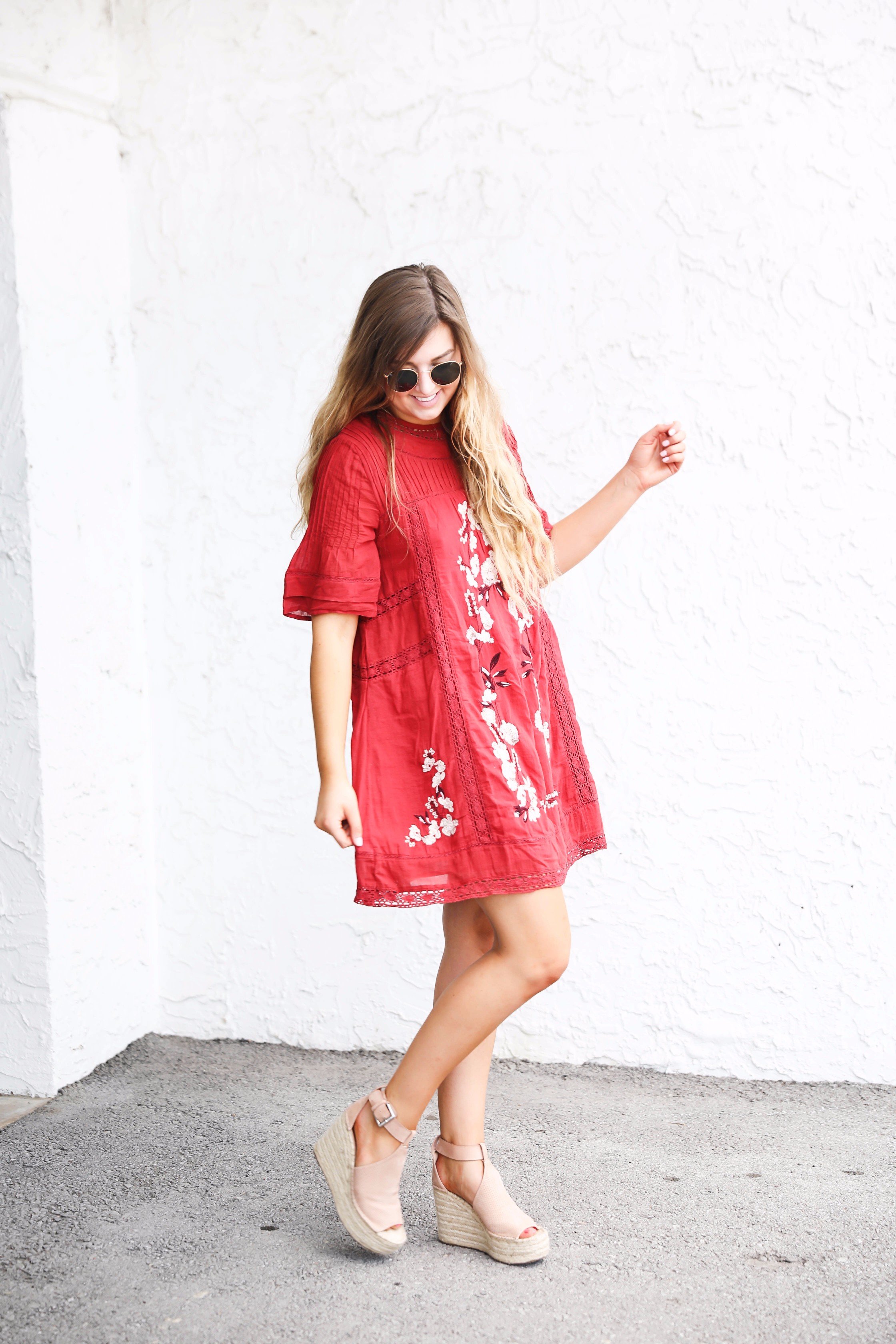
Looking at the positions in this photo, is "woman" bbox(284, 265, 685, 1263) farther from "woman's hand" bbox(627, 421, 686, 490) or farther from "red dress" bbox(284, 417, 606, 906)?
"woman's hand" bbox(627, 421, 686, 490)

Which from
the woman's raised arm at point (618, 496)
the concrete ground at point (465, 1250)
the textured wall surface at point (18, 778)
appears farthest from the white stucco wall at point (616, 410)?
the woman's raised arm at point (618, 496)

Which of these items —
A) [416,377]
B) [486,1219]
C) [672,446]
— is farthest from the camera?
[672,446]

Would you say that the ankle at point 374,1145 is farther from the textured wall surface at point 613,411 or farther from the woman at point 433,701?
the textured wall surface at point 613,411

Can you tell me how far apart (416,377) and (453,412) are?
164mm

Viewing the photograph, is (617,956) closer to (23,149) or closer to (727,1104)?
(727,1104)

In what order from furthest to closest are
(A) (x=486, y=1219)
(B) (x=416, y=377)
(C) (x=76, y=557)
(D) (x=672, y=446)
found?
(C) (x=76, y=557) < (D) (x=672, y=446) < (A) (x=486, y=1219) < (B) (x=416, y=377)

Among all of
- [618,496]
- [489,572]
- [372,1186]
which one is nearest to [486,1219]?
[372,1186]

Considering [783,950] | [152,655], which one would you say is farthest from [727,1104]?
[152,655]

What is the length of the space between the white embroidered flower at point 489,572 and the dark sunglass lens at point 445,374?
1.05 ft

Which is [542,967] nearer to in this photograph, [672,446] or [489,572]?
[489,572]

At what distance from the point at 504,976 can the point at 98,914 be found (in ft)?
4.96

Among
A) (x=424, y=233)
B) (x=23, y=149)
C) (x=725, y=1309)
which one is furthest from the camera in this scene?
(x=424, y=233)

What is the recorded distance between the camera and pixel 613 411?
115 inches

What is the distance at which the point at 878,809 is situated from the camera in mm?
2852
